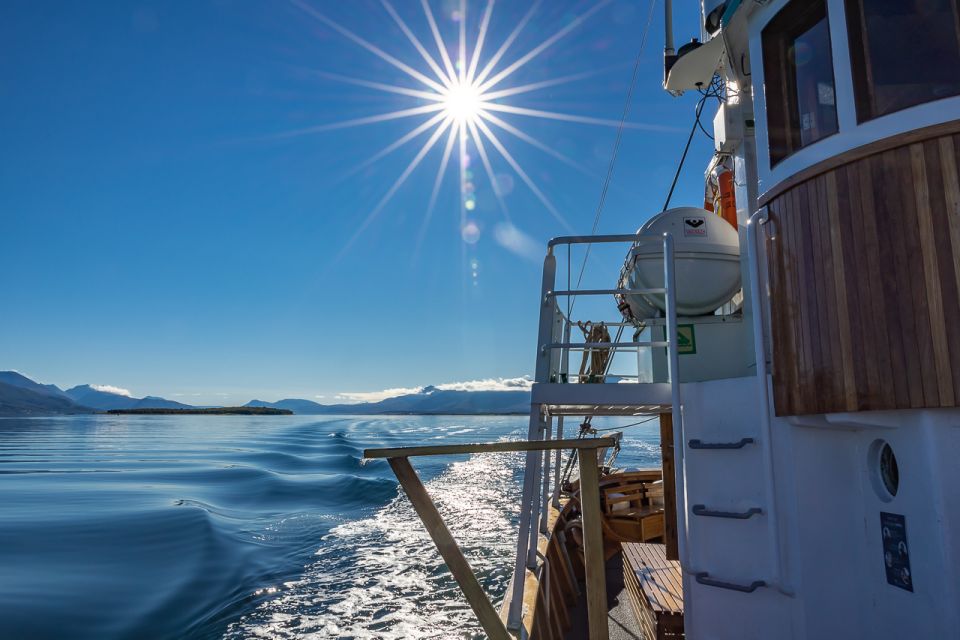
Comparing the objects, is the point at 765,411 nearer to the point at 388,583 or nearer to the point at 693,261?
the point at 693,261

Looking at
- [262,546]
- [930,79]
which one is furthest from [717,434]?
[262,546]

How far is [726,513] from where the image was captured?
4324 mm

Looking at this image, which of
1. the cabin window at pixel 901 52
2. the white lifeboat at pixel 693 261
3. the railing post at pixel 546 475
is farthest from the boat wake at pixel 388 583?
the cabin window at pixel 901 52

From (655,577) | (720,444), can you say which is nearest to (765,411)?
(720,444)

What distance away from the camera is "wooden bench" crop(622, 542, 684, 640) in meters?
5.38

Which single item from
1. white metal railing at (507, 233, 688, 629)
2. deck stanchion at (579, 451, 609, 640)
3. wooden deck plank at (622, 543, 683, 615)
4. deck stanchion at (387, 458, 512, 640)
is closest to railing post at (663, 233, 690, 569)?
white metal railing at (507, 233, 688, 629)

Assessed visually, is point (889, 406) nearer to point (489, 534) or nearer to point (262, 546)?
point (489, 534)

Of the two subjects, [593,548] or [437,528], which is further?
[593,548]

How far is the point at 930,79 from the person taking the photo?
3.28 meters

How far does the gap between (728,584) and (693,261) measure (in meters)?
3.28

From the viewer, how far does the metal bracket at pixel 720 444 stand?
4287 mm

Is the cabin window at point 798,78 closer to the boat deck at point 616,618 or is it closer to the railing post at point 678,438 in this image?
the railing post at point 678,438

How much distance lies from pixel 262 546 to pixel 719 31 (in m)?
17.3

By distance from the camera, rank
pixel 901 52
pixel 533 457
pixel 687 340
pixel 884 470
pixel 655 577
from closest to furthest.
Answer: pixel 901 52 < pixel 884 470 < pixel 533 457 < pixel 687 340 < pixel 655 577
